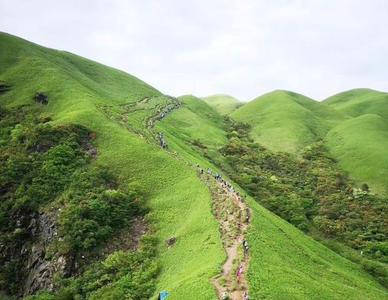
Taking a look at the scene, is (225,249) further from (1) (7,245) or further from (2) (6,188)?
(2) (6,188)

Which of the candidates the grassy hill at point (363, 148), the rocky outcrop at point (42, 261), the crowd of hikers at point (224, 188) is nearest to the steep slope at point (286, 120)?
the grassy hill at point (363, 148)

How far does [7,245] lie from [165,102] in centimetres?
9488

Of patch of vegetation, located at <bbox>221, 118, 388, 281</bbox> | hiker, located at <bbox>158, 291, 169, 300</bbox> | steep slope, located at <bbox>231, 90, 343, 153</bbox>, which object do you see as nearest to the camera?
hiker, located at <bbox>158, 291, 169, 300</bbox>

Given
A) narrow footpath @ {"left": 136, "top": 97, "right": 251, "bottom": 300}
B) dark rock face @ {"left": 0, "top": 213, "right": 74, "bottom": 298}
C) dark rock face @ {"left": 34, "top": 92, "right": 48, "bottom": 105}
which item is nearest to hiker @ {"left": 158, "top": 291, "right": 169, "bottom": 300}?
narrow footpath @ {"left": 136, "top": 97, "right": 251, "bottom": 300}

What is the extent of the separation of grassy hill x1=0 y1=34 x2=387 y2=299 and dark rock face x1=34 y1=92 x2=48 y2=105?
5.09 ft

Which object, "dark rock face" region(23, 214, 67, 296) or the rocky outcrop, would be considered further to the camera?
"dark rock face" region(23, 214, 67, 296)

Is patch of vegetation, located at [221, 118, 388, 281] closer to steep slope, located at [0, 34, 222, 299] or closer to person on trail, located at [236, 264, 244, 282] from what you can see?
steep slope, located at [0, 34, 222, 299]

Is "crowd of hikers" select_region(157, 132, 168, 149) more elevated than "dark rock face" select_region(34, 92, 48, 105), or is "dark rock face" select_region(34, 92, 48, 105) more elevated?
"dark rock face" select_region(34, 92, 48, 105)

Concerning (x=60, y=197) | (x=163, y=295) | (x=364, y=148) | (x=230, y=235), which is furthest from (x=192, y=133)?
(x=163, y=295)

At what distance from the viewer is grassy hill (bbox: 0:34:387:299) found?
41344mm

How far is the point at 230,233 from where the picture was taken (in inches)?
1928

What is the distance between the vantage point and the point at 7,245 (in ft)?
193

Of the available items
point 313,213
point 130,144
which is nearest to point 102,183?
point 130,144

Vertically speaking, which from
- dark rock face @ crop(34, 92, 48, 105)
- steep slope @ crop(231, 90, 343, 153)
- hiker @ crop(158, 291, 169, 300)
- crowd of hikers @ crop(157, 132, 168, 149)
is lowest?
hiker @ crop(158, 291, 169, 300)
